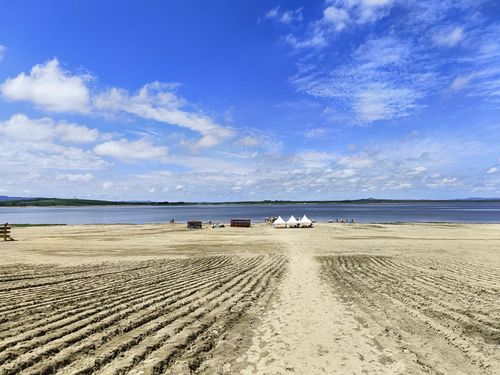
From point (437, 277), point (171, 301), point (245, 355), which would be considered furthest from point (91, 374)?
point (437, 277)

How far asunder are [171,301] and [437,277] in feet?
32.5

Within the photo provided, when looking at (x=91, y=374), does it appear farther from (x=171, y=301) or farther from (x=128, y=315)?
(x=171, y=301)

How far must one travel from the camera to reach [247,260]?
20.5m

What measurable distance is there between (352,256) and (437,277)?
8148 millimetres

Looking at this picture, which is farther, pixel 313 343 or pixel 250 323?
pixel 250 323

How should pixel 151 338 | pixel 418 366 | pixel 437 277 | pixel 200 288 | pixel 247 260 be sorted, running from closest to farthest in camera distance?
1. pixel 418 366
2. pixel 151 338
3. pixel 200 288
4. pixel 437 277
5. pixel 247 260

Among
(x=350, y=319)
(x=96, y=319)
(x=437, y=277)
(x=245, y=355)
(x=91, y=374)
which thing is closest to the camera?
(x=91, y=374)

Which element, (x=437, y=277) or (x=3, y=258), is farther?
(x=3, y=258)

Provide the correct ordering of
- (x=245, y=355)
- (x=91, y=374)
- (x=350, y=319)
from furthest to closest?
(x=350, y=319) < (x=245, y=355) < (x=91, y=374)

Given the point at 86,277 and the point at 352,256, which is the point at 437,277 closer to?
the point at 352,256

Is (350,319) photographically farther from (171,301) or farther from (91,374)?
(91,374)

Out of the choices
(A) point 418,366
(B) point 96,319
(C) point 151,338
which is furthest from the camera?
(B) point 96,319

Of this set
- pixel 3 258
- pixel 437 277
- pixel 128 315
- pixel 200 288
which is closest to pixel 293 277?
pixel 200 288

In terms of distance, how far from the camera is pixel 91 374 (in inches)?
203
